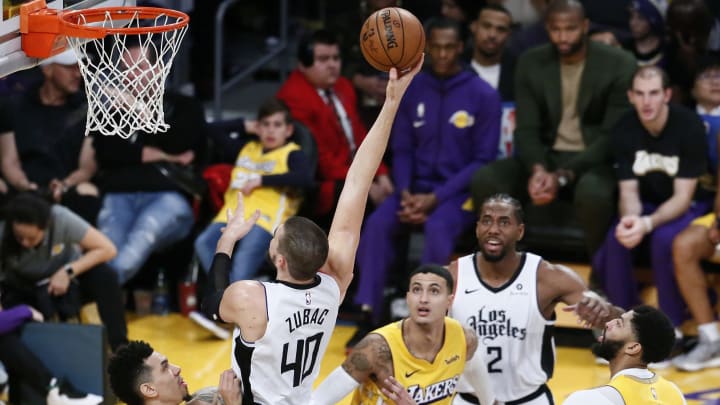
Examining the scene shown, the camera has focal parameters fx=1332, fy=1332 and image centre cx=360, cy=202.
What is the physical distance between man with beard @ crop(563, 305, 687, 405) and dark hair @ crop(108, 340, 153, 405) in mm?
1655

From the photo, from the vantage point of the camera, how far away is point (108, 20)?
591cm

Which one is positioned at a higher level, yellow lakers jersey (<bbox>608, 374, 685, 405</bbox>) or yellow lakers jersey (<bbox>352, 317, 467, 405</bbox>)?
yellow lakers jersey (<bbox>608, 374, 685, 405</bbox>)

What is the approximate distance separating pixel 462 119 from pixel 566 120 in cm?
70

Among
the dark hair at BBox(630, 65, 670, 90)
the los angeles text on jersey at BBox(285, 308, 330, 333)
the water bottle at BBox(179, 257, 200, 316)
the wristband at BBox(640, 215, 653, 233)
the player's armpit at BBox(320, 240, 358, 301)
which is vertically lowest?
the water bottle at BBox(179, 257, 200, 316)

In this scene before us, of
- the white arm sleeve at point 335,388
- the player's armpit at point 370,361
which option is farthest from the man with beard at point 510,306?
the white arm sleeve at point 335,388

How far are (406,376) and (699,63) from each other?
12.3ft

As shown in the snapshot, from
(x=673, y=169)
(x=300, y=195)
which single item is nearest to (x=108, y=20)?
(x=300, y=195)

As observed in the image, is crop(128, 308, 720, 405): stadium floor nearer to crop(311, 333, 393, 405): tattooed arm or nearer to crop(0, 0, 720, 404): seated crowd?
crop(0, 0, 720, 404): seated crowd

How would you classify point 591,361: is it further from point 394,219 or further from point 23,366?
point 23,366

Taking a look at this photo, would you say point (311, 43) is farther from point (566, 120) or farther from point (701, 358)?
point (701, 358)

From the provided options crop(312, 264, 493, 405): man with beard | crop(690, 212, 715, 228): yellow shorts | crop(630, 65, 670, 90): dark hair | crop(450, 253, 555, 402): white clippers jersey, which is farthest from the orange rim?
crop(690, 212, 715, 228): yellow shorts

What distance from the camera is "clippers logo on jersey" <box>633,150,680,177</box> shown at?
320 inches

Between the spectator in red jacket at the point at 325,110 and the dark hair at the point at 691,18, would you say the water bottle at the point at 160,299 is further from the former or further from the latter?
the dark hair at the point at 691,18

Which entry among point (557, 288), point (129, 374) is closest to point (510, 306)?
point (557, 288)
